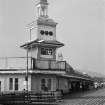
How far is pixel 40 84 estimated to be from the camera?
43812mm

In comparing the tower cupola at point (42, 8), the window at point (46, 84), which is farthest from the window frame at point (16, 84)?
the tower cupola at point (42, 8)

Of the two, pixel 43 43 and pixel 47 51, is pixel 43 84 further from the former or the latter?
pixel 47 51

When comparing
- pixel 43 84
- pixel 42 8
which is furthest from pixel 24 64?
pixel 42 8

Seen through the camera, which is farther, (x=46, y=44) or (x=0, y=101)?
(x=46, y=44)

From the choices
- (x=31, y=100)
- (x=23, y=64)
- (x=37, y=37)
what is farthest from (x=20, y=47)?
(x=31, y=100)

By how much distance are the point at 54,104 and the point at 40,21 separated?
20.7m

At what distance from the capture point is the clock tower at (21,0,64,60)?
1969 inches

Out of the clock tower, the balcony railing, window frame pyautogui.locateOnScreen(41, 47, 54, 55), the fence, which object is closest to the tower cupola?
the clock tower

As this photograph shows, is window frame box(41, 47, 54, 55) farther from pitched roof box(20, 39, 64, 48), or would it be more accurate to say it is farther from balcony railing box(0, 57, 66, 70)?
balcony railing box(0, 57, 66, 70)

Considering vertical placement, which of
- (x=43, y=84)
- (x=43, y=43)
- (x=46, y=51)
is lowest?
(x=43, y=84)

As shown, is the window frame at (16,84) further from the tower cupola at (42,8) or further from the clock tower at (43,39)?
the tower cupola at (42,8)

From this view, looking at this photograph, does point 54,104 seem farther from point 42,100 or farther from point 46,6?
point 46,6

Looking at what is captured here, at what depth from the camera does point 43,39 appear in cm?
5200

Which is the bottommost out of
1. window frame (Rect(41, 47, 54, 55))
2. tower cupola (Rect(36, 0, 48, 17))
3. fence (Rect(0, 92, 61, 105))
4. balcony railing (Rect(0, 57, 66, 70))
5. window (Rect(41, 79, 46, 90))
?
fence (Rect(0, 92, 61, 105))
